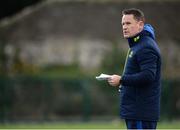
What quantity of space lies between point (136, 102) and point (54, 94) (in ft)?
59.2

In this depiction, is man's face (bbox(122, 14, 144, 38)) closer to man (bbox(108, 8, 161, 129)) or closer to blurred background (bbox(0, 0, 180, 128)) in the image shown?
man (bbox(108, 8, 161, 129))

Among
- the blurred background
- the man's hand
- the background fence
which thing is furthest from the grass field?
the man's hand

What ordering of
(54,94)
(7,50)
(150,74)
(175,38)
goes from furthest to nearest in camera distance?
1. (175,38)
2. (7,50)
3. (54,94)
4. (150,74)

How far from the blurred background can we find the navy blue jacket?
17719 mm

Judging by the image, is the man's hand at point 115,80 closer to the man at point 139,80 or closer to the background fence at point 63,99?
the man at point 139,80

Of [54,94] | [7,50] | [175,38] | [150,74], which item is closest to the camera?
[150,74]

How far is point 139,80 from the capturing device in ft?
30.0

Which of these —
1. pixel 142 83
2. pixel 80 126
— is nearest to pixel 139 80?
pixel 142 83

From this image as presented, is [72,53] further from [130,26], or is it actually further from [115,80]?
[115,80]

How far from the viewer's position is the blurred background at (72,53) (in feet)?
89.4

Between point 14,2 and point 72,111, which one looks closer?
point 72,111

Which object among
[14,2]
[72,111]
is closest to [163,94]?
[72,111]

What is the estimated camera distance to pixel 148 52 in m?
9.26

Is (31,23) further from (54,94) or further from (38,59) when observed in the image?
(54,94)
